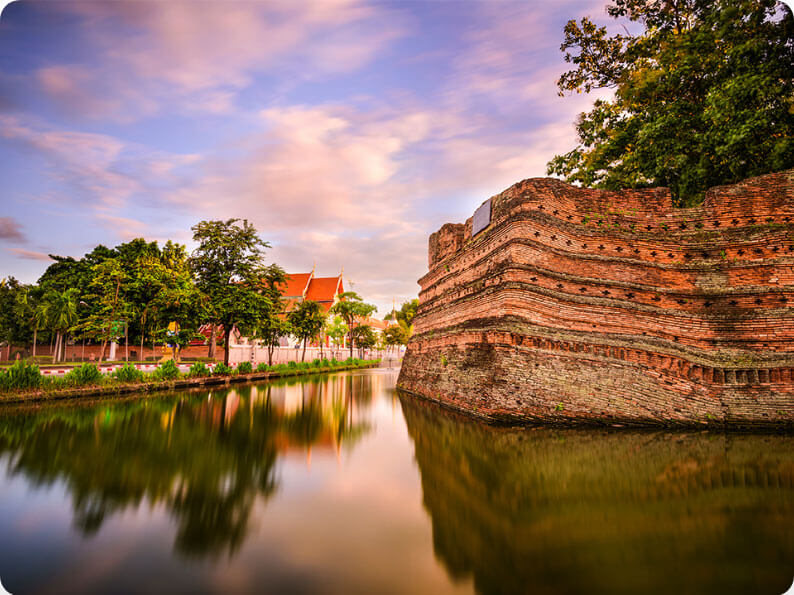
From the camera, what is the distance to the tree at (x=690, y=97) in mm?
10305

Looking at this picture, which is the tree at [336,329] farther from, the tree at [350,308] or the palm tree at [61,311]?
the palm tree at [61,311]

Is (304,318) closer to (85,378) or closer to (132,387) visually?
(132,387)

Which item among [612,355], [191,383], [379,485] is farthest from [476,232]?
[191,383]

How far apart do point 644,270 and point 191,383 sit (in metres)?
21.0

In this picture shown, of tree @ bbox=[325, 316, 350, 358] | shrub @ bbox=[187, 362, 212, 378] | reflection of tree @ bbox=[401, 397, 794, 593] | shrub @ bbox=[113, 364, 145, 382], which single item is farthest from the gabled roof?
reflection of tree @ bbox=[401, 397, 794, 593]

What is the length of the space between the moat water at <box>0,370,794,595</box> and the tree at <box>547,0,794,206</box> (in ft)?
28.6

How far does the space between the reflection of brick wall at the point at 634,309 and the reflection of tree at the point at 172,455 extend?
16.2 feet

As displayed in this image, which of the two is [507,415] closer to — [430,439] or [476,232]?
[430,439]

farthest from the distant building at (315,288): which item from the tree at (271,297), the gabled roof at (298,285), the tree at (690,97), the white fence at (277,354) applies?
the tree at (690,97)

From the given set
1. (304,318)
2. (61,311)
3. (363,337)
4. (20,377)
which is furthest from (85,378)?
(363,337)

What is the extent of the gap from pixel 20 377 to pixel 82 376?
6.59 ft

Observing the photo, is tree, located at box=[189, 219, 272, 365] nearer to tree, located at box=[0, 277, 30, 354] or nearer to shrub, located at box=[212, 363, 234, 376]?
shrub, located at box=[212, 363, 234, 376]

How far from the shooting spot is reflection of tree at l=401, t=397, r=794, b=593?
3135mm

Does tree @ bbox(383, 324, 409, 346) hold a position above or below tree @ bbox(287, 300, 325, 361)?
below
